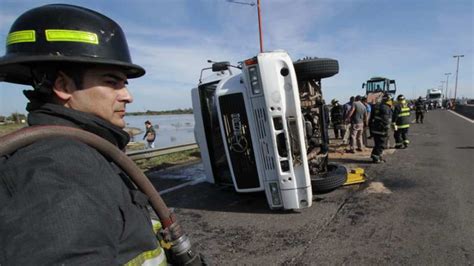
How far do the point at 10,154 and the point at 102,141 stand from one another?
0.27 m

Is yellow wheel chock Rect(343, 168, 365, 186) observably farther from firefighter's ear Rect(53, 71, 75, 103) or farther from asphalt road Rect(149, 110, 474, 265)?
firefighter's ear Rect(53, 71, 75, 103)

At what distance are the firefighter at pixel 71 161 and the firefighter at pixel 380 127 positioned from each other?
7786 mm

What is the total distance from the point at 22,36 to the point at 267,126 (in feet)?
11.2

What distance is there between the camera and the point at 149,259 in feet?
3.89

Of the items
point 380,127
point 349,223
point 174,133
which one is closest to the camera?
point 349,223

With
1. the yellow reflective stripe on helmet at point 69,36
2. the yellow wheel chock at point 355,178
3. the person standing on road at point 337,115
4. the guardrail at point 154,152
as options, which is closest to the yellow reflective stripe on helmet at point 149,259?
the yellow reflective stripe on helmet at point 69,36

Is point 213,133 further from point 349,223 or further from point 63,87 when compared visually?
point 63,87

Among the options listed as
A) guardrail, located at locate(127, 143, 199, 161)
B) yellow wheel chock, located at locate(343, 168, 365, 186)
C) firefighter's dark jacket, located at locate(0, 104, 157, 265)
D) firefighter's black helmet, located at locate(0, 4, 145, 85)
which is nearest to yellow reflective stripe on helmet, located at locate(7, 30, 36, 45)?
firefighter's black helmet, located at locate(0, 4, 145, 85)

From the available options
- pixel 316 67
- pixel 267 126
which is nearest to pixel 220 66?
pixel 316 67

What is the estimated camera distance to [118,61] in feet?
4.43

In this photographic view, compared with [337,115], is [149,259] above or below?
above

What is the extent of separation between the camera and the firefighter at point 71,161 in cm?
84

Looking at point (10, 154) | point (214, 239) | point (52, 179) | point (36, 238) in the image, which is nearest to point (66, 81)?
point (10, 154)

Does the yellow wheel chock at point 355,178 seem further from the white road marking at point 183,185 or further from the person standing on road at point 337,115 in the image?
the person standing on road at point 337,115
